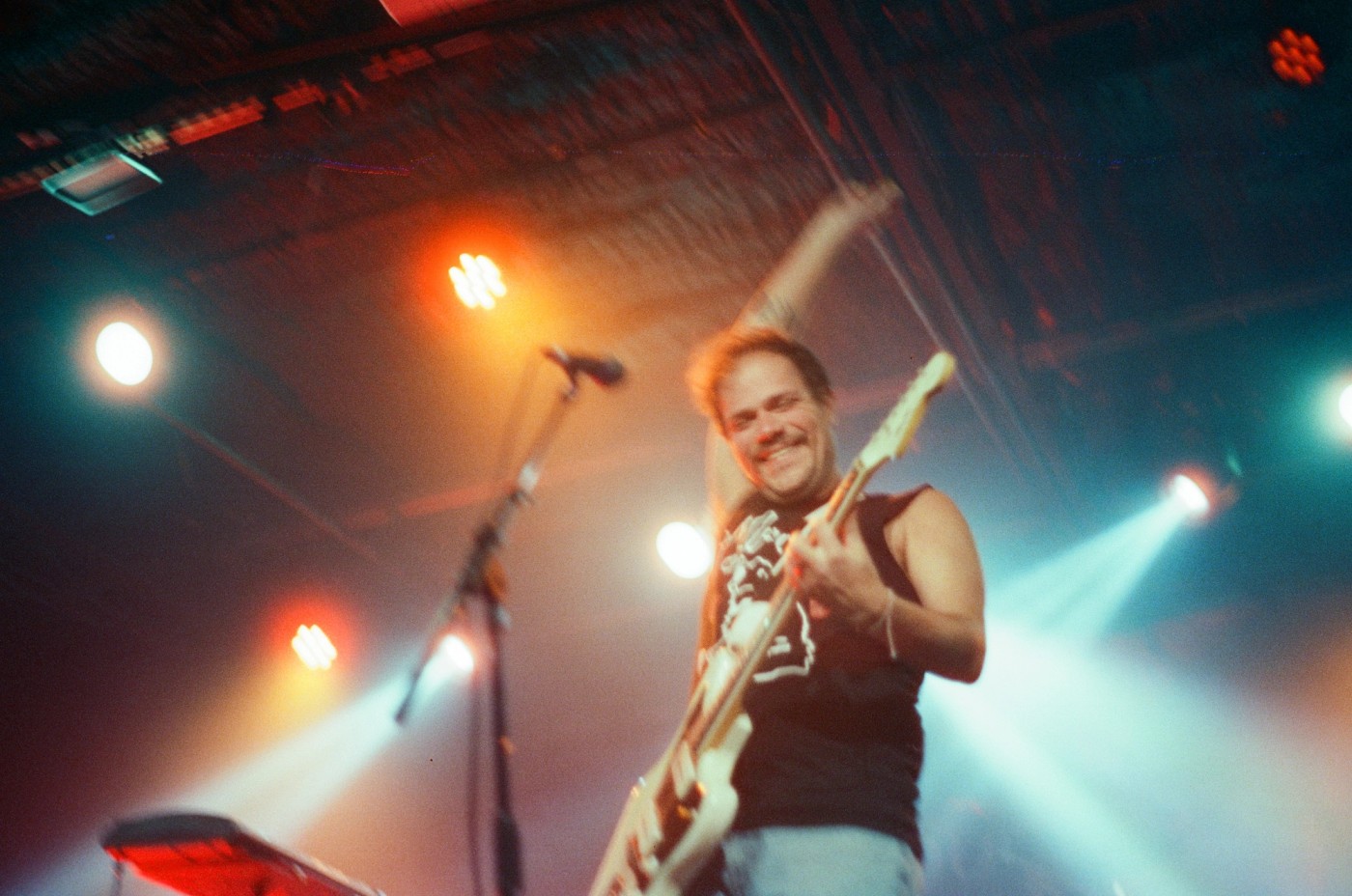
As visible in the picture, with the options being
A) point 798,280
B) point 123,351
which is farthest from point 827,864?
point 123,351

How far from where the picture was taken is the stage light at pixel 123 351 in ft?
17.3

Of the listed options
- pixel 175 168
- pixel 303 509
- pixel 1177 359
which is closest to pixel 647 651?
pixel 303 509

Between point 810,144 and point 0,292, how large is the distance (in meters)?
4.08

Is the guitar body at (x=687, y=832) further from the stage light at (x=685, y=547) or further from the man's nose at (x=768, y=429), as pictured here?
the stage light at (x=685, y=547)

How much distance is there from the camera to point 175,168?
14.9ft

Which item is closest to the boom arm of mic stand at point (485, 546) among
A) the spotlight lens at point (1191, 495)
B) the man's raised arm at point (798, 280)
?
the man's raised arm at point (798, 280)

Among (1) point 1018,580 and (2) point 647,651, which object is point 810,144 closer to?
(1) point 1018,580

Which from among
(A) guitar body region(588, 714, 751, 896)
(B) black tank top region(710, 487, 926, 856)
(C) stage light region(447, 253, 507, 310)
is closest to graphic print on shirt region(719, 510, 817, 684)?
(B) black tank top region(710, 487, 926, 856)

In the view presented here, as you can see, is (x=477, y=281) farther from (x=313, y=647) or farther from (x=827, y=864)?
(x=827, y=864)

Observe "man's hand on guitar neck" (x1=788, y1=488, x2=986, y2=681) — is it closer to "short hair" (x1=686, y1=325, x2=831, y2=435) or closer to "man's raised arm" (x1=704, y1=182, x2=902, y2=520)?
"short hair" (x1=686, y1=325, x2=831, y2=435)

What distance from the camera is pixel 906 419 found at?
2.33 meters

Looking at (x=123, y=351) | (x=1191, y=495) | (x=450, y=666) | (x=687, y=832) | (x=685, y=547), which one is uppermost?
(x=1191, y=495)

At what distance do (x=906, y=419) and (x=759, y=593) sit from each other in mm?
516

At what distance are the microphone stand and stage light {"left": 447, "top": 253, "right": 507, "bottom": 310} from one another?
2751 mm
